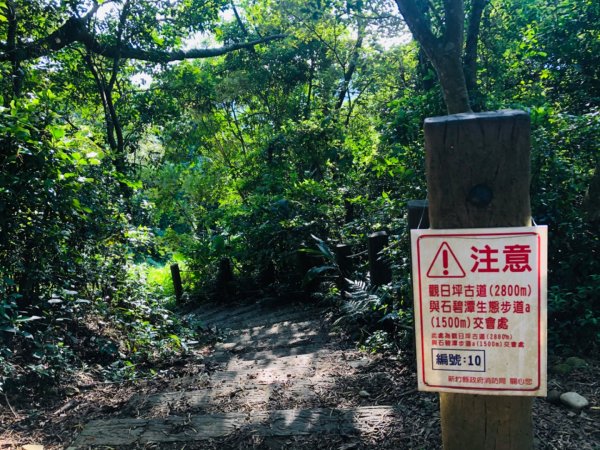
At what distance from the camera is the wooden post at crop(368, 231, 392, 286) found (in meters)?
4.71

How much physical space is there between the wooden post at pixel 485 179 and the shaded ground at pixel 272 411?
34.2 inches

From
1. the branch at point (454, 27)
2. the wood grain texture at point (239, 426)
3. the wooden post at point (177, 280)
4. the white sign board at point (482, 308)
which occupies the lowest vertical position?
the wooden post at point (177, 280)

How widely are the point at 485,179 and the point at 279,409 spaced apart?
194 centimetres

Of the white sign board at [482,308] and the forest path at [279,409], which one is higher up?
the white sign board at [482,308]

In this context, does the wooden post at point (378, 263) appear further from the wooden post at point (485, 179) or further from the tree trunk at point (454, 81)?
the wooden post at point (485, 179)

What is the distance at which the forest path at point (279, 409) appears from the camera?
232 centimetres

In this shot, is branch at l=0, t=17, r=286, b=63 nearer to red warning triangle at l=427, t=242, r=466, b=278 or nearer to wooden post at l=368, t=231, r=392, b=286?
wooden post at l=368, t=231, r=392, b=286

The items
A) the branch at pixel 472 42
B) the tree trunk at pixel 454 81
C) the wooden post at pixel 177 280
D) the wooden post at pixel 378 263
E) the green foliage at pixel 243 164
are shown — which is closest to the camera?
the green foliage at pixel 243 164

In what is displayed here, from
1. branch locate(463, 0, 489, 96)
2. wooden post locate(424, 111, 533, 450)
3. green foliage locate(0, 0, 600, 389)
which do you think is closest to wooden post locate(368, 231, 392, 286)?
green foliage locate(0, 0, 600, 389)

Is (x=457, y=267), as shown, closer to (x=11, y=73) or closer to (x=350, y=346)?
(x=350, y=346)

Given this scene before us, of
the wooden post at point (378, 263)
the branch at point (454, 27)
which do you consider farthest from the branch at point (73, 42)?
the branch at point (454, 27)

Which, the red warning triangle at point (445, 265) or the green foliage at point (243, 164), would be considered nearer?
the red warning triangle at point (445, 265)

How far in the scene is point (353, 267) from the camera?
6188 millimetres

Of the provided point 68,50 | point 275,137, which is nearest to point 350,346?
point 275,137
